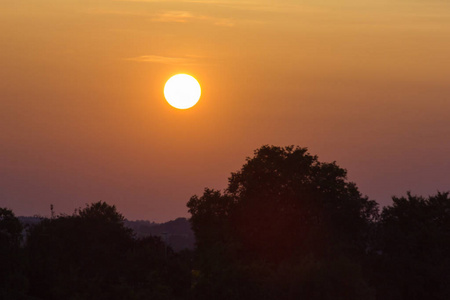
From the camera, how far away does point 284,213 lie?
9562cm

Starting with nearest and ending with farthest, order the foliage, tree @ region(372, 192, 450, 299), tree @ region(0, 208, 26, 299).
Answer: tree @ region(0, 208, 26, 299), the foliage, tree @ region(372, 192, 450, 299)

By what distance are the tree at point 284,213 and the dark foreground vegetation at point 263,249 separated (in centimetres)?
12

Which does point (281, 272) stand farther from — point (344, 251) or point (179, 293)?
point (344, 251)

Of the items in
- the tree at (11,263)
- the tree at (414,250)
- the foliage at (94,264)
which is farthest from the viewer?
the tree at (414,250)

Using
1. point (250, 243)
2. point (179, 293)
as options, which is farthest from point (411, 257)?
point (179, 293)

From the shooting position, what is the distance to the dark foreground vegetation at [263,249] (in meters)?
78.2

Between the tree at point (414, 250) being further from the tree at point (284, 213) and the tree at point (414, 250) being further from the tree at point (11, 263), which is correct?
the tree at point (11, 263)

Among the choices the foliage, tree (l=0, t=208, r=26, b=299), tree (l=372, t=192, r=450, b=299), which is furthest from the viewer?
tree (l=372, t=192, r=450, b=299)

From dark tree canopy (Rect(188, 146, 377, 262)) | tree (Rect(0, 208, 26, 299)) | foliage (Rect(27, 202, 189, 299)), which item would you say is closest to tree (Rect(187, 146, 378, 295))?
dark tree canopy (Rect(188, 146, 377, 262))

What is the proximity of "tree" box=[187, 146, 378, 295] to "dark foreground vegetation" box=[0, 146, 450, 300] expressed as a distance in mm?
120

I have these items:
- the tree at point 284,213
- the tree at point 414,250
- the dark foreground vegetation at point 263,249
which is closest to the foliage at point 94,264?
the dark foreground vegetation at point 263,249

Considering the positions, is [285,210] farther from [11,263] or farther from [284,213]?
[11,263]

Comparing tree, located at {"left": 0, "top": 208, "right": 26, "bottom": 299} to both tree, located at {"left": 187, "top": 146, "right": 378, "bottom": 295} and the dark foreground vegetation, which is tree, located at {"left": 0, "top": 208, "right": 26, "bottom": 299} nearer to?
the dark foreground vegetation

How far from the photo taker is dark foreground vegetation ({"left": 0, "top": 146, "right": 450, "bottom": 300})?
257 ft
